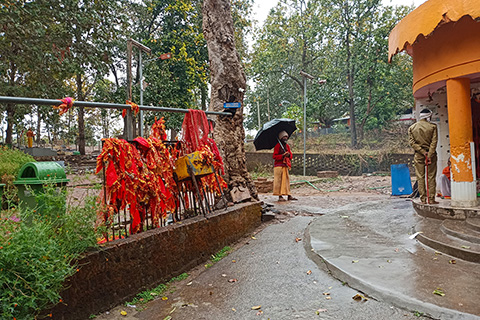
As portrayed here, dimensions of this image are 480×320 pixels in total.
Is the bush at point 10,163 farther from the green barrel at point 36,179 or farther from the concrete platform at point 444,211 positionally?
the concrete platform at point 444,211

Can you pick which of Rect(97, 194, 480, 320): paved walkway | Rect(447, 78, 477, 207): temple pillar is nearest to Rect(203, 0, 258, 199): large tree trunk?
Rect(97, 194, 480, 320): paved walkway

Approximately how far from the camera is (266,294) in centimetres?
Result: 365

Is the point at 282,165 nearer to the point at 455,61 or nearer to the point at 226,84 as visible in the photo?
the point at 226,84

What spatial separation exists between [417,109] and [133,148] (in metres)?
7.21

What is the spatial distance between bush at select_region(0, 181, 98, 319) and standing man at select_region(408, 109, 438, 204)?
609 cm

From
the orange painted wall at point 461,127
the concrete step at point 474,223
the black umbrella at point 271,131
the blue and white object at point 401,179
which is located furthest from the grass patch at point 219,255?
the blue and white object at point 401,179

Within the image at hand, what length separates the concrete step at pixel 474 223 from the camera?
4927 mm

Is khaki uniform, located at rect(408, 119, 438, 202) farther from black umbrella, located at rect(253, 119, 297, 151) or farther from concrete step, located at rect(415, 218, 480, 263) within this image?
black umbrella, located at rect(253, 119, 297, 151)

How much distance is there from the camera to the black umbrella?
10234 millimetres

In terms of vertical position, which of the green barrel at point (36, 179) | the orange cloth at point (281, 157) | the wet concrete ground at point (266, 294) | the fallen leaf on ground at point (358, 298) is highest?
the orange cloth at point (281, 157)

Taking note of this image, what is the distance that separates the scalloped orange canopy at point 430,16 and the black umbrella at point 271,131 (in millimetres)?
4083

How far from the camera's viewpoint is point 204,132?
17.3 feet

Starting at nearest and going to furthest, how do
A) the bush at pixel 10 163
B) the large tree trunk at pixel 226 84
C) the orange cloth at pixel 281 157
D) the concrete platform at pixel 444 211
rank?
the concrete platform at pixel 444 211 → the large tree trunk at pixel 226 84 → the bush at pixel 10 163 → the orange cloth at pixel 281 157

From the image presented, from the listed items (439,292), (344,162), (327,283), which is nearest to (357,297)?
(327,283)
